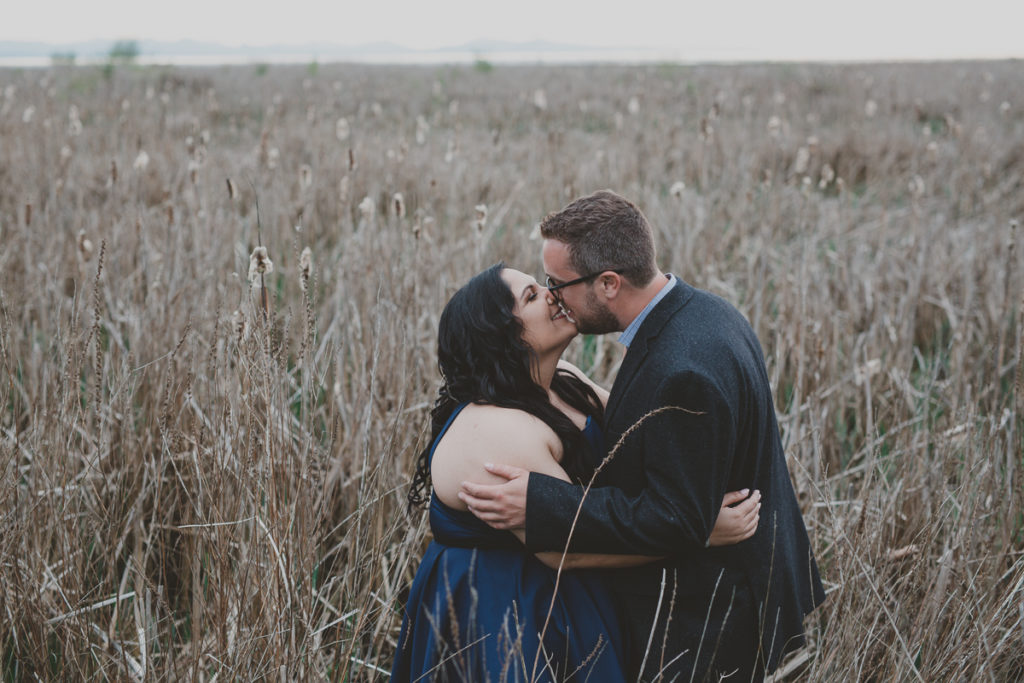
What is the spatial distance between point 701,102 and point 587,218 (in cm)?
1000

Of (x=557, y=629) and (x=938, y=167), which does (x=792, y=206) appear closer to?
(x=938, y=167)

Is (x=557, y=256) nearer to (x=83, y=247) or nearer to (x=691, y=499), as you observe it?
(x=691, y=499)

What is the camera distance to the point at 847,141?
7957mm

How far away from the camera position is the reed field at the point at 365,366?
1810 mm

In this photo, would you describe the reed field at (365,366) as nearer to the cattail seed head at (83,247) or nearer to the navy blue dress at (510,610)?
the cattail seed head at (83,247)

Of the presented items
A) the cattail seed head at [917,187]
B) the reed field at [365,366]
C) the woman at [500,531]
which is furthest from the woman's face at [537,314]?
the cattail seed head at [917,187]

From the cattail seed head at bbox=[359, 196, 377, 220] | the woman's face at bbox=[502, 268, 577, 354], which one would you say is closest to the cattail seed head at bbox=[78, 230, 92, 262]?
the cattail seed head at bbox=[359, 196, 377, 220]

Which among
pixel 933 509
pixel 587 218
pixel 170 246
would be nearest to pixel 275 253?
pixel 170 246

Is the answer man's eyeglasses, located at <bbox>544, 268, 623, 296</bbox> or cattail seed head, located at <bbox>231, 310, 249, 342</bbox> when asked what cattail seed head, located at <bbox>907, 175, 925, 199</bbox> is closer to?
man's eyeglasses, located at <bbox>544, 268, 623, 296</bbox>

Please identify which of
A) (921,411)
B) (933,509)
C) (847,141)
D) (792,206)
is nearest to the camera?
(933,509)

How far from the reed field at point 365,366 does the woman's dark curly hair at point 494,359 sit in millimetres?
159

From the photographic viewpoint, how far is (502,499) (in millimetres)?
1622

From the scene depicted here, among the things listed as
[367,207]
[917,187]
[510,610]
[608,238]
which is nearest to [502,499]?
[510,610]

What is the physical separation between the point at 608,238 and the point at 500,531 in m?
0.71
